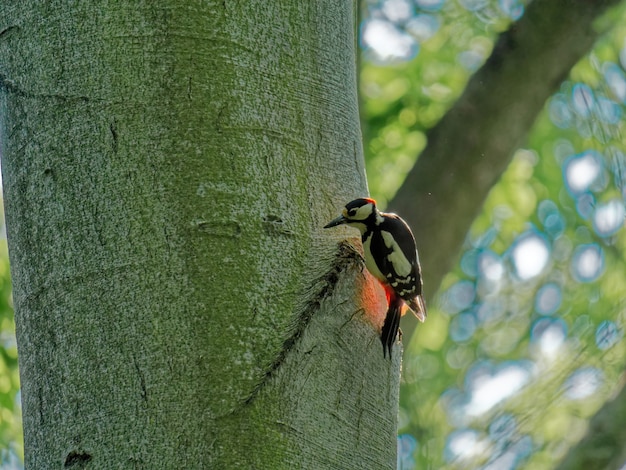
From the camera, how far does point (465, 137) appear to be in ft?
11.3

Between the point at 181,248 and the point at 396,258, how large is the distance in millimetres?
1275

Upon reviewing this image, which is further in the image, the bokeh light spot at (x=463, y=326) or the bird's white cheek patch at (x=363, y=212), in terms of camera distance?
the bokeh light spot at (x=463, y=326)

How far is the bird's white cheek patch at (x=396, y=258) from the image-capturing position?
249 cm

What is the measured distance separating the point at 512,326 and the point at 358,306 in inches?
180

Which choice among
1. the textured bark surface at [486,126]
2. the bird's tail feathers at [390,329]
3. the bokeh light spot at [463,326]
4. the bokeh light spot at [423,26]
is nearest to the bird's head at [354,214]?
the bird's tail feathers at [390,329]

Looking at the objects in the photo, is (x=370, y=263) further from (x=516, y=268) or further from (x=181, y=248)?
(x=516, y=268)

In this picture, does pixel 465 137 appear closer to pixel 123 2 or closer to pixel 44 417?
pixel 123 2

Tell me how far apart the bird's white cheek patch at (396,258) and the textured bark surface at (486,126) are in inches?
26.9

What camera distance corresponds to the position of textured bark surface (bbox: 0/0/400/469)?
4.24 feet

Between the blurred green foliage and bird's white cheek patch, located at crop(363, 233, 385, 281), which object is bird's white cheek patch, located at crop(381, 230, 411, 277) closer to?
bird's white cheek patch, located at crop(363, 233, 385, 281)

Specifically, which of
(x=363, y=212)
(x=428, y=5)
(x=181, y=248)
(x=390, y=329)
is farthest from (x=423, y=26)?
(x=181, y=248)

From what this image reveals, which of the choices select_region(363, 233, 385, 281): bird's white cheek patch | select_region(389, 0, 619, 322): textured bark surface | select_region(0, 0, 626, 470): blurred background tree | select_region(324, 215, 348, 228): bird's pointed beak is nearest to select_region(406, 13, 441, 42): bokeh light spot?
select_region(0, 0, 626, 470): blurred background tree

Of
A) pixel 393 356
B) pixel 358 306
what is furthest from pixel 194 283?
pixel 393 356

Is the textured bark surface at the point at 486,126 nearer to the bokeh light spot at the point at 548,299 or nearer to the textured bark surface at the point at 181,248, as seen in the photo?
the textured bark surface at the point at 181,248
